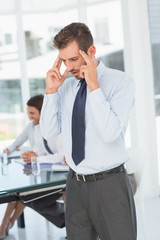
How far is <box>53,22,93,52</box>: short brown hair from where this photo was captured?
5.94ft

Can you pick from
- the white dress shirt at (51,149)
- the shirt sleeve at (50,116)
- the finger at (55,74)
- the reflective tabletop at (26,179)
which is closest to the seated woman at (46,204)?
the white dress shirt at (51,149)

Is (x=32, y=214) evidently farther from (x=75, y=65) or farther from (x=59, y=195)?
(x=75, y=65)

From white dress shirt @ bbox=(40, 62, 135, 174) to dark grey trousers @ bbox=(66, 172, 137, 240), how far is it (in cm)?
7

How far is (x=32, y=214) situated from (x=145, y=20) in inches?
89.0

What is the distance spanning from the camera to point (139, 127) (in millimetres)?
4719

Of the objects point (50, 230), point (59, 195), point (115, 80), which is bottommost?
point (50, 230)

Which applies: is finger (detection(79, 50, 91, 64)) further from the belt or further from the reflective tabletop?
the reflective tabletop

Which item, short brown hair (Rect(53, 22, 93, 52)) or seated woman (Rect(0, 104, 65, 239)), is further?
seated woman (Rect(0, 104, 65, 239))

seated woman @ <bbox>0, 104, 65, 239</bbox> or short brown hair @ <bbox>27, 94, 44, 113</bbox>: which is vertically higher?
short brown hair @ <bbox>27, 94, 44, 113</bbox>

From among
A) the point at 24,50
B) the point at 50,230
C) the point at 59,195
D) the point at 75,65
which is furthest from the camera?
the point at 24,50

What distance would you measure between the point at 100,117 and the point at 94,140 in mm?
159

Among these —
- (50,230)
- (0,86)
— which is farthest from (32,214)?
(0,86)

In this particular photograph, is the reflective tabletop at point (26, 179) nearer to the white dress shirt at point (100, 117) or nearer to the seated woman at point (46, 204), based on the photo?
the seated woman at point (46, 204)

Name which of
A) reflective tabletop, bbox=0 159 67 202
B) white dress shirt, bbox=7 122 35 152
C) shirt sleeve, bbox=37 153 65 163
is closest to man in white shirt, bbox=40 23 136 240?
reflective tabletop, bbox=0 159 67 202
